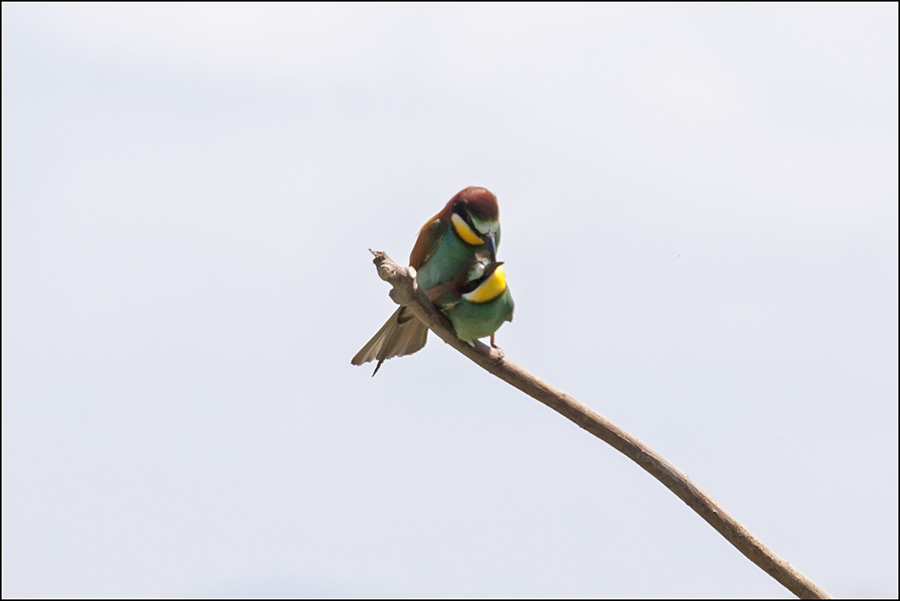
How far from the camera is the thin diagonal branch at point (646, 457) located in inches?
191

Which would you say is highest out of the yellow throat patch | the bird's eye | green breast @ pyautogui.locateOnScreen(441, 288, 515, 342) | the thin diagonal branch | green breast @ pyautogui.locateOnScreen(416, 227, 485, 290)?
the bird's eye

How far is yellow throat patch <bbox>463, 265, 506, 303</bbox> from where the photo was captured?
4688 millimetres

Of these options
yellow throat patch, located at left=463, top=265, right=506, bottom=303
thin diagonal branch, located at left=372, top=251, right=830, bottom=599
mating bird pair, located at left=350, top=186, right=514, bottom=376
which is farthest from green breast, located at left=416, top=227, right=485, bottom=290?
thin diagonal branch, located at left=372, top=251, right=830, bottom=599

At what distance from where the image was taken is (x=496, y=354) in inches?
191

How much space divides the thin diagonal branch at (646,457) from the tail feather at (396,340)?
0.33 meters

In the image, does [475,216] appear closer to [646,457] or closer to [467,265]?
[467,265]

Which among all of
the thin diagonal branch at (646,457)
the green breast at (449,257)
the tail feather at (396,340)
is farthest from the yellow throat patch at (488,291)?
the tail feather at (396,340)

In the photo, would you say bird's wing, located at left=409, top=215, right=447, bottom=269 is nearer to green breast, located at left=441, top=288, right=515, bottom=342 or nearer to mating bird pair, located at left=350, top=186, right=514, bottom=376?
mating bird pair, located at left=350, top=186, right=514, bottom=376

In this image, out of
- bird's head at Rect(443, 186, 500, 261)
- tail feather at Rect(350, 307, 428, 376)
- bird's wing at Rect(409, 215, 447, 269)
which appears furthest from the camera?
tail feather at Rect(350, 307, 428, 376)

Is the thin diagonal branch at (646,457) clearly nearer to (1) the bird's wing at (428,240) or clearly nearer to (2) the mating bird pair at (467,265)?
(2) the mating bird pair at (467,265)

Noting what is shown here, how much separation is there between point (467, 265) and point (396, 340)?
1.99 feet

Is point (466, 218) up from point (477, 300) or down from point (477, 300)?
up

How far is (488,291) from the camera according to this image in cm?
470

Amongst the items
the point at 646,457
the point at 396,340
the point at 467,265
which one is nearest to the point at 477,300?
the point at 467,265
